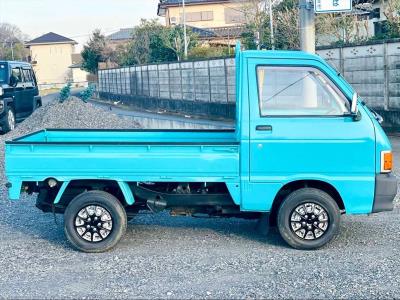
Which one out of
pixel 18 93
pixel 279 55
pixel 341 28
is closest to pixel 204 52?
pixel 341 28

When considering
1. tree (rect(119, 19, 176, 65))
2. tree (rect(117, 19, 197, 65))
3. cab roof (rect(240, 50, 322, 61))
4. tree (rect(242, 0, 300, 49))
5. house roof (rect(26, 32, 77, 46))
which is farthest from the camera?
house roof (rect(26, 32, 77, 46))

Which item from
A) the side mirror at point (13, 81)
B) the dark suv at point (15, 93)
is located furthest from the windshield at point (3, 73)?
the side mirror at point (13, 81)

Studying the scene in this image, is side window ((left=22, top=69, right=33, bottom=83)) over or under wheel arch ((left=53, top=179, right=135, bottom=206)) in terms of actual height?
over

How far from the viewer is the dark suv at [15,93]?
719 inches

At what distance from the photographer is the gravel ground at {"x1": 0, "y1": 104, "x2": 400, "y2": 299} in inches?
213

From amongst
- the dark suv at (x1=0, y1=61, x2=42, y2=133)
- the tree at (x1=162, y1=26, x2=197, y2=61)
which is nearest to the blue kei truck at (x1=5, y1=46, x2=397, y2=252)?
the dark suv at (x1=0, y1=61, x2=42, y2=133)

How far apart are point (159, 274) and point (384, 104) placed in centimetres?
1102

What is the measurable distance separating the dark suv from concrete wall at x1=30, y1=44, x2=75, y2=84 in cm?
6566

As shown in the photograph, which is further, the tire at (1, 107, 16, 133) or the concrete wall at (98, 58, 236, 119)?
the concrete wall at (98, 58, 236, 119)

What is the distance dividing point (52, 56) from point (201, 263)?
83.9m

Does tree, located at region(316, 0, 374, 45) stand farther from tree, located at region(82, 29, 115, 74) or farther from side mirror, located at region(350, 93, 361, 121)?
tree, located at region(82, 29, 115, 74)

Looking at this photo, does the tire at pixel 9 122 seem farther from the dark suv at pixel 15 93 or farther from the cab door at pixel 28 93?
the cab door at pixel 28 93

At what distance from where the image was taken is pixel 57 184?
6637 mm

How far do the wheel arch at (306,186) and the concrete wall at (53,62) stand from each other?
81.0 meters
